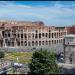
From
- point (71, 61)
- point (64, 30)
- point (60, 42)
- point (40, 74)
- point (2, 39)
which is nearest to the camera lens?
point (40, 74)

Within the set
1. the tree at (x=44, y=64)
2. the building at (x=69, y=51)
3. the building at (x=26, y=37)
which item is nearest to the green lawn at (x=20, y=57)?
the building at (x=69, y=51)

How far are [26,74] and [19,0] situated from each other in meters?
10.7

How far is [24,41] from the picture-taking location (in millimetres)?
49688

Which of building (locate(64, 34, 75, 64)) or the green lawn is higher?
building (locate(64, 34, 75, 64))

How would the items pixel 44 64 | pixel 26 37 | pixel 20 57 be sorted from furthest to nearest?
pixel 26 37 → pixel 20 57 → pixel 44 64

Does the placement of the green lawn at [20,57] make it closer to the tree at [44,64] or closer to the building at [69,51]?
the building at [69,51]

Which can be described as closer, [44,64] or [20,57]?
[44,64]

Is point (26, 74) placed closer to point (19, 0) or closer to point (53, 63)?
point (53, 63)

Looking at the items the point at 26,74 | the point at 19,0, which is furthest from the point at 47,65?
the point at 19,0

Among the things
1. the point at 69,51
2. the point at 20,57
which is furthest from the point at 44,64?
the point at 20,57

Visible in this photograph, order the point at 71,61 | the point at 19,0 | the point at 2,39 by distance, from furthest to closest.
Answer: the point at 2,39 < the point at 71,61 < the point at 19,0

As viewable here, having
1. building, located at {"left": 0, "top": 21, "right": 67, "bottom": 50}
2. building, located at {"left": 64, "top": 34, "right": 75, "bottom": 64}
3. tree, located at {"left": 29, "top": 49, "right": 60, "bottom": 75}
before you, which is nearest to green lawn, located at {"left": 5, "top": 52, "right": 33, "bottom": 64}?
building, located at {"left": 64, "top": 34, "right": 75, "bottom": 64}

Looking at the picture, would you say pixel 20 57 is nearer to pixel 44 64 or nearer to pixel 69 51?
pixel 69 51

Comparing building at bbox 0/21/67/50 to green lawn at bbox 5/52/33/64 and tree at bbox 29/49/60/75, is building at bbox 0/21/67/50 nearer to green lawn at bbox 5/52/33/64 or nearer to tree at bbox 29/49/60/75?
green lawn at bbox 5/52/33/64
